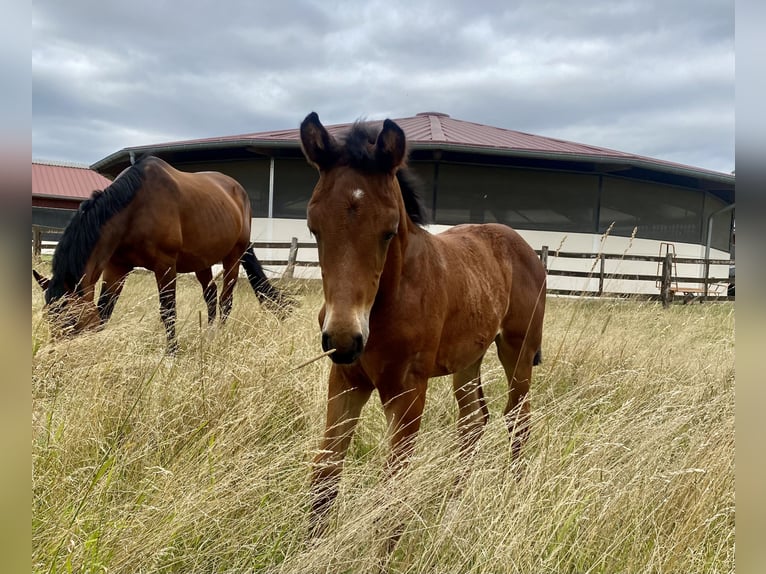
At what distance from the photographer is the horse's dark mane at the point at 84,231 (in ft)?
14.3

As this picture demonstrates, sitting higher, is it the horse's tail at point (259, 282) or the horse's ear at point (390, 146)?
the horse's ear at point (390, 146)

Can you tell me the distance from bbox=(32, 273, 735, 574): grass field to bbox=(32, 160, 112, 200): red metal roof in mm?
29552

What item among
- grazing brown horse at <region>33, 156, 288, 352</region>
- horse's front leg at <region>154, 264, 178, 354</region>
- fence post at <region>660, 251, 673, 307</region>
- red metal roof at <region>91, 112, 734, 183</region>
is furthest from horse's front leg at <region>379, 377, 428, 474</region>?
fence post at <region>660, 251, 673, 307</region>

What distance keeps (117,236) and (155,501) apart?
12.2 feet

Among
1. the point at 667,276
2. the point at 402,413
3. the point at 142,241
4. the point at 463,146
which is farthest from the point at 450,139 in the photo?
the point at 402,413

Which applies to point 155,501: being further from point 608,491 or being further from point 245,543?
point 608,491

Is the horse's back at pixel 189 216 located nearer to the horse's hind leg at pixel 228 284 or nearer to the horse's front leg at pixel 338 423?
the horse's hind leg at pixel 228 284

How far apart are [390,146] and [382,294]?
602 mm

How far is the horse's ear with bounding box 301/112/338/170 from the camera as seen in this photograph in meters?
1.90

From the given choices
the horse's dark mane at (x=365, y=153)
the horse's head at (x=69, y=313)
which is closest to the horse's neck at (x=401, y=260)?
the horse's dark mane at (x=365, y=153)

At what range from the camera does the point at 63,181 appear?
31.3 meters
